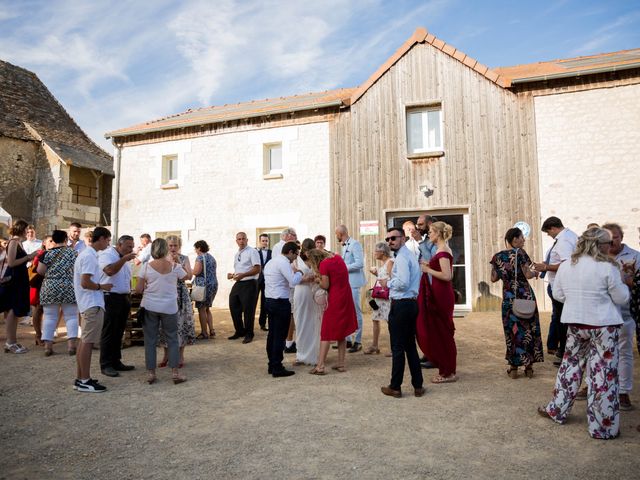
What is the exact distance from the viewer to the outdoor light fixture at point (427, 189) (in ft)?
37.3

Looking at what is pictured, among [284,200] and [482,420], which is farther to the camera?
[284,200]

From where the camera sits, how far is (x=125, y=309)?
5.99 metres

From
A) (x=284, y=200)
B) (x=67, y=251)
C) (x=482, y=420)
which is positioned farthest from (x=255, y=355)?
(x=284, y=200)

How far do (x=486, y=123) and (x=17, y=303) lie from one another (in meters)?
10.5

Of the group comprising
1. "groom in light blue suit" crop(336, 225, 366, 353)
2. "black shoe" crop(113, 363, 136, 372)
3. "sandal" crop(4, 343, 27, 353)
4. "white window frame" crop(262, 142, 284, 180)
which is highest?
"white window frame" crop(262, 142, 284, 180)

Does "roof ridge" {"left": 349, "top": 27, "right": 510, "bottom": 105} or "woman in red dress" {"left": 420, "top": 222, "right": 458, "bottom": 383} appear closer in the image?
"woman in red dress" {"left": 420, "top": 222, "right": 458, "bottom": 383}

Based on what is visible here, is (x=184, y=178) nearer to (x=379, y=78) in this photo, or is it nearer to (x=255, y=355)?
(x=379, y=78)

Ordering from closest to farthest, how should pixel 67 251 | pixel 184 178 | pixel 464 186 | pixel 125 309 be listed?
pixel 125 309, pixel 67 251, pixel 464 186, pixel 184 178

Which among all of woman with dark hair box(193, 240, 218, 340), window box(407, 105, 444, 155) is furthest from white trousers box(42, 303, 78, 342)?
window box(407, 105, 444, 155)

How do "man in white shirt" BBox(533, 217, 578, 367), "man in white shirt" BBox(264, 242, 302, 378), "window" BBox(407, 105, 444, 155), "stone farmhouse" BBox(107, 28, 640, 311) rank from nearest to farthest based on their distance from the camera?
"man in white shirt" BBox(533, 217, 578, 367) < "man in white shirt" BBox(264, 242, 302, 378) < "stone farmhouse" BBox(107, 28, 640, 311) < "window" BBox(407, 105, 444, 155)

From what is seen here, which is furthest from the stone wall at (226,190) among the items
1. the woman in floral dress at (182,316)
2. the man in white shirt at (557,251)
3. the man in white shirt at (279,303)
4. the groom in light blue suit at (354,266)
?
the man in white shirt at (557,251)

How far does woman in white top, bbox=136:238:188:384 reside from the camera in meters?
5.23

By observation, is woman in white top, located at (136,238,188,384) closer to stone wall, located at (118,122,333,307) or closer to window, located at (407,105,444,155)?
stone wall, located at (118,122,333,307)

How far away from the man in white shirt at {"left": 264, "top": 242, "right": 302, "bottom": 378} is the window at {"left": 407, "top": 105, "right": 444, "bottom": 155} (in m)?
6.94
